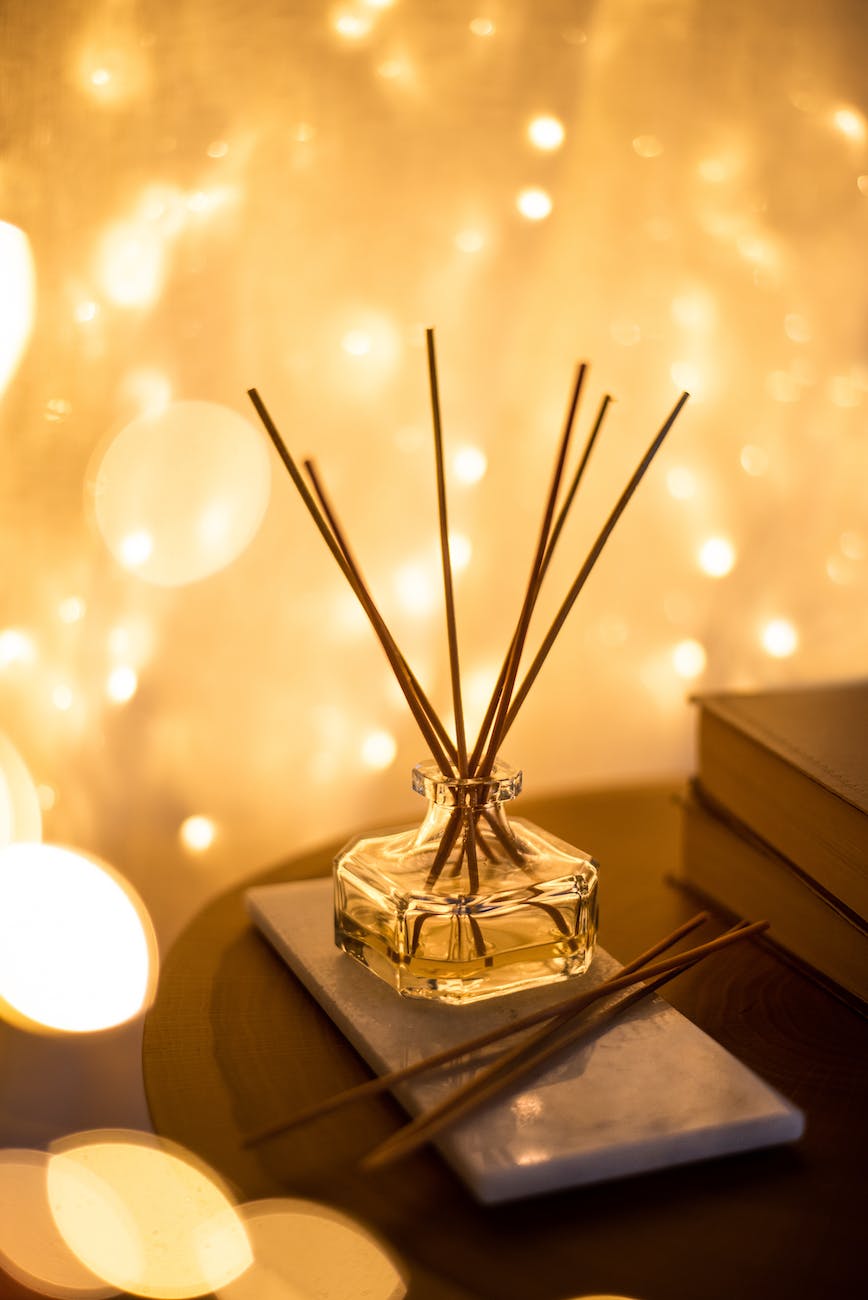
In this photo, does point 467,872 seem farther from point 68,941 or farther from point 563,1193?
point 68,941

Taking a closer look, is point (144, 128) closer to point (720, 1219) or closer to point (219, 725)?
point (219, 725)

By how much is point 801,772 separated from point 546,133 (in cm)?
67

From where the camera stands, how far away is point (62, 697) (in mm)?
1104

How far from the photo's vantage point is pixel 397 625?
1188 millimetres

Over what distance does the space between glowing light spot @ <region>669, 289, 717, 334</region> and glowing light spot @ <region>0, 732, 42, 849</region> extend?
722mm

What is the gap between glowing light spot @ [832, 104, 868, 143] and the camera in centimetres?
116

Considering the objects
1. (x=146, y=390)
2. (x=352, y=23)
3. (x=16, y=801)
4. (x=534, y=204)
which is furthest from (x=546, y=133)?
(x=16, y=801)

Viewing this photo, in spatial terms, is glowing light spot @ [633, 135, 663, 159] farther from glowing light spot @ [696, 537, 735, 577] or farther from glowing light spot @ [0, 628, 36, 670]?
glowing light spot @ [0, 628, 36, 670]

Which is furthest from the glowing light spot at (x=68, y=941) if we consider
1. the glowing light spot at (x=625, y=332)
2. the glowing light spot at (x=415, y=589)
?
the glowing light spot at (x=625, y=332)

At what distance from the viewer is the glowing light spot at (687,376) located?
120 cm

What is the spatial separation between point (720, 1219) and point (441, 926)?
0.19 meters

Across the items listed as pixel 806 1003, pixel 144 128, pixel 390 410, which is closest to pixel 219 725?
pixel 390 410

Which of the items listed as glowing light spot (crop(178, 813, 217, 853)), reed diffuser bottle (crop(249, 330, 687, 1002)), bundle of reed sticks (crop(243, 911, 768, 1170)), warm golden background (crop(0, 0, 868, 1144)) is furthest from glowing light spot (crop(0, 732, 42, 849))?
bundle of reed sticks (crop(243, 911, 768, 1170))

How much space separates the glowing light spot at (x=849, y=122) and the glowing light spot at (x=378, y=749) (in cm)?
70
